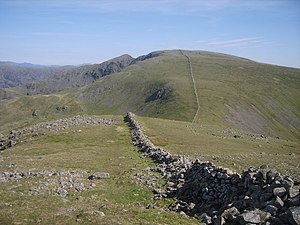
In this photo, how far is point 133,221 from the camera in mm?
22219

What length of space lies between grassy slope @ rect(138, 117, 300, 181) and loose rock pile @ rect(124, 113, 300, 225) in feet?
57.6

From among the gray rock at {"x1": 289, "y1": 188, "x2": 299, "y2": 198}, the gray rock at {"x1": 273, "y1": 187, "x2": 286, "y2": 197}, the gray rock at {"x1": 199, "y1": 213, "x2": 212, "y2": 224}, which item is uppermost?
the gray rock at {"x1": 289, "y1": 188, "x2": 299, "y2": 198}

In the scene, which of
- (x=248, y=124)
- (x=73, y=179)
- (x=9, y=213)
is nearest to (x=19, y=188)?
(x=73, y=179)

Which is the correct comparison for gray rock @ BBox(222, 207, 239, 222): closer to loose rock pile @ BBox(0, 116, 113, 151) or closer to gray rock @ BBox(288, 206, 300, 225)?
gray rock @ BBox(288, 206, 300, 225)

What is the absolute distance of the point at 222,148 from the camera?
68.0 metres

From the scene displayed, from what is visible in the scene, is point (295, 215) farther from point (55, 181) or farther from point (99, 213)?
point (55, 181)

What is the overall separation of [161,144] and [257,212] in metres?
46.3

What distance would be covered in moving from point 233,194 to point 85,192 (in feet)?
46.6

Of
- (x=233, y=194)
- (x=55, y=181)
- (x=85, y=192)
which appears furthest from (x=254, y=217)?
(x=55, y=181)

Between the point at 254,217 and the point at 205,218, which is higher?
the point at 254,217

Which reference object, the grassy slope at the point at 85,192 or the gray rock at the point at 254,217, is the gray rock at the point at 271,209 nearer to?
the gray rock at the point at 254,217

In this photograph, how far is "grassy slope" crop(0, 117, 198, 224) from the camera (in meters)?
23.3

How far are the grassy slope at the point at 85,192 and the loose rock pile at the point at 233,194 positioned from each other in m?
2.32

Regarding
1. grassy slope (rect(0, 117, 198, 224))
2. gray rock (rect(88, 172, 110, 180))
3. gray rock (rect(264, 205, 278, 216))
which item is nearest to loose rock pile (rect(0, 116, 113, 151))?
grassy slope (rect(0, 117, 198, 224))
